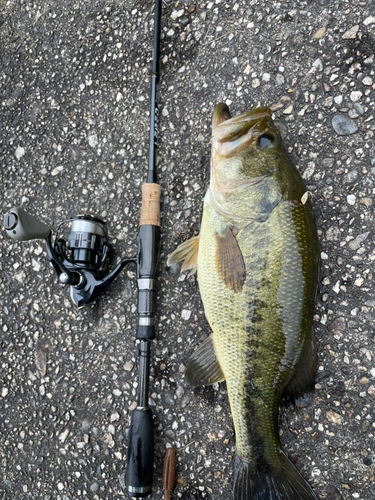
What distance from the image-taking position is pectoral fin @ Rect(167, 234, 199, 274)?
93.7 inches

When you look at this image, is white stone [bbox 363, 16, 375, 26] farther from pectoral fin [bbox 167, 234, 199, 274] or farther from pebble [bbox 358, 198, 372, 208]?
pectoral fin [bbox 167, 234, 199, 274]

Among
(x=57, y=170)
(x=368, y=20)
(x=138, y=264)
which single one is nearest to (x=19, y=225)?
(x=138, y=264)

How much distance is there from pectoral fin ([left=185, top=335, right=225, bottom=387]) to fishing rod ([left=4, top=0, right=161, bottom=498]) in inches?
11.3

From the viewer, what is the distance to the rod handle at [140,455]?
7.15 ft

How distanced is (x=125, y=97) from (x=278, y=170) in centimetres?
154

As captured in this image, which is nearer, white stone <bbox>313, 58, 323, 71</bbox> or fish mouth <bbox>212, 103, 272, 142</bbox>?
fish mouth <bbox>212, 103, 272, 142</bbox>

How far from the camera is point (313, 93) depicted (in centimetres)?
249

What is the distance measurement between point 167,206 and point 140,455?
1655mm

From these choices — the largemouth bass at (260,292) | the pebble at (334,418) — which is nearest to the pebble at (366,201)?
the largemouth bass at (260,292)

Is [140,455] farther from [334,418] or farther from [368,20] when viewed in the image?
[368,20]

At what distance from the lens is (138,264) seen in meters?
2.41

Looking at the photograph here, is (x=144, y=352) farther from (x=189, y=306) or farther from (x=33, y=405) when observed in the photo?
(x=33, y=405)

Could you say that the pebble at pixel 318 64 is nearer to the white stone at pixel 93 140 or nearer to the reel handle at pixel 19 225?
the white stone at pixel 93 140

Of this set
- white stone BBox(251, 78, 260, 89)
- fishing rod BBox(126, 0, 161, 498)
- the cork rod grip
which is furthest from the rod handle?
white stone BBox(251, 78, 260, 89)
